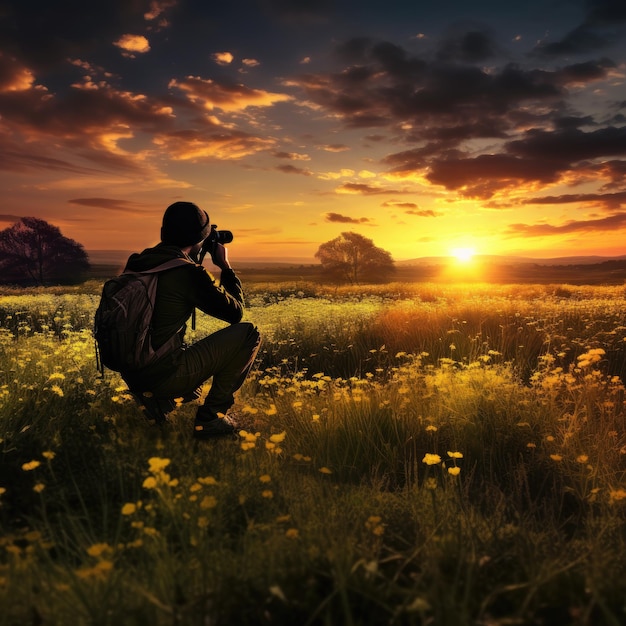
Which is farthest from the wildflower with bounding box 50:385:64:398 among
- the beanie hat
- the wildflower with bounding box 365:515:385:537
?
the wildflower with bounding box 365:515:385:537

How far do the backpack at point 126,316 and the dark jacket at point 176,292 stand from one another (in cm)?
8

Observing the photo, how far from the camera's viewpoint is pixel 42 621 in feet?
6.84

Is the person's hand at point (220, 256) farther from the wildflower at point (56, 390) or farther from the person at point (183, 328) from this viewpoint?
the wildflower at point (56, 390)

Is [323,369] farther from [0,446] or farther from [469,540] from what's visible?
[469,540]

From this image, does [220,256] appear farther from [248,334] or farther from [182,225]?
[248,334]

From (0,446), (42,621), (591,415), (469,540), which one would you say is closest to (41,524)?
(42,621)

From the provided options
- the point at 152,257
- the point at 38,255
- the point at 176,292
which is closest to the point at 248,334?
the point at 176,292

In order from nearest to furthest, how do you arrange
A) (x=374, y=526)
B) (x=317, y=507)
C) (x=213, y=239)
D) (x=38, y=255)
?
(x=374, y=526) < (x=317, y=507) < (x=213, y=239) < (x=38, y=255)

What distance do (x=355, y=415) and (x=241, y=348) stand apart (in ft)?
4.27

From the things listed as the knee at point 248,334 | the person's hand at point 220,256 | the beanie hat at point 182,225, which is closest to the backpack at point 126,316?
the beanie hat at point 182,225

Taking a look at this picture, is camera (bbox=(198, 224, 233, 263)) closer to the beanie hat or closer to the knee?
the beanie hat

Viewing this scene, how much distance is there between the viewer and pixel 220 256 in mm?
5211

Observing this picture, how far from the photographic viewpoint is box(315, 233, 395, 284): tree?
5509 cm

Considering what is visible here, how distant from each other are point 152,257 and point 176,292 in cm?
36
